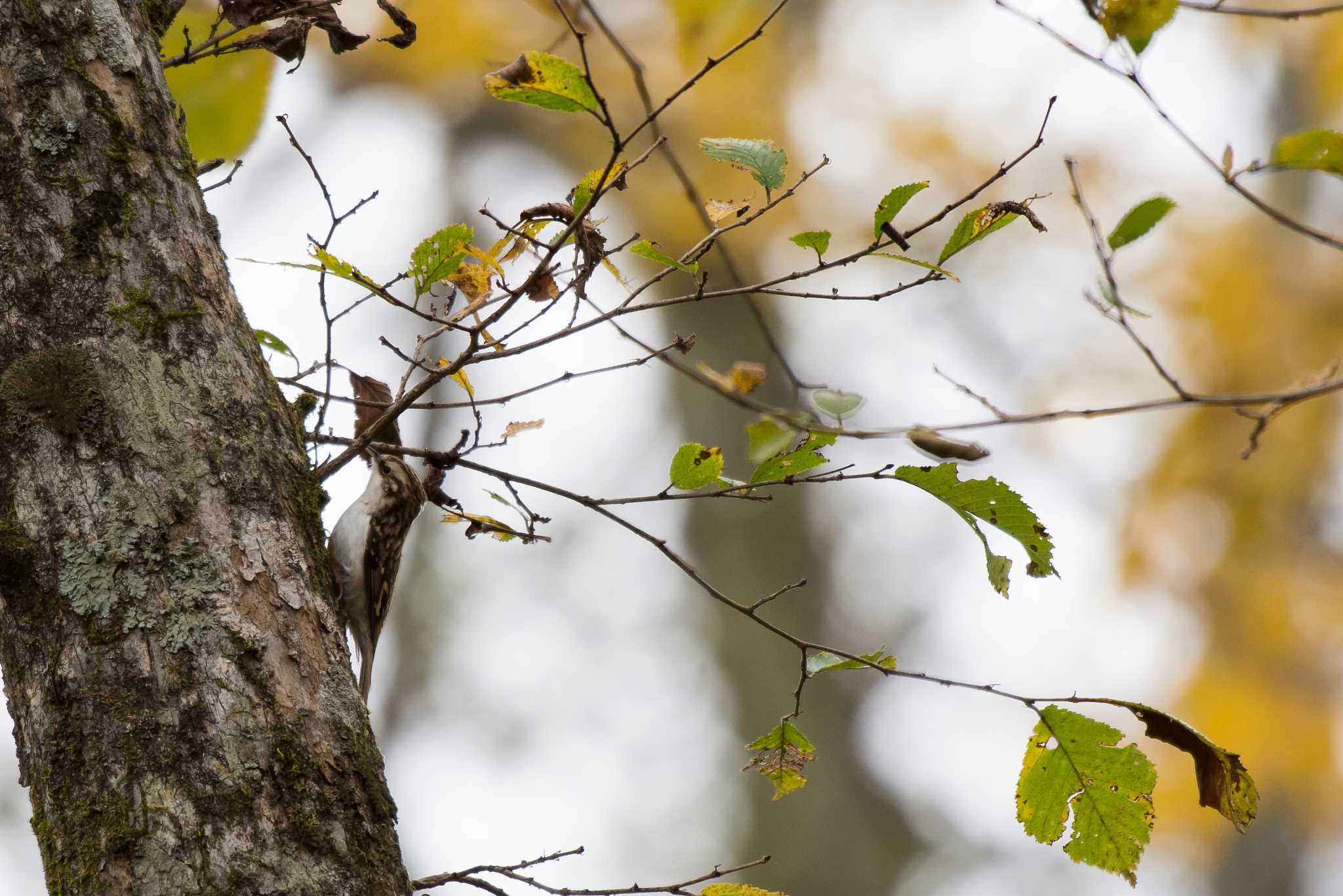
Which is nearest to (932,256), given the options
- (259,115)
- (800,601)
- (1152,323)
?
(1152,323)

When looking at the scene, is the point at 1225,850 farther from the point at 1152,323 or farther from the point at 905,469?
the point at 905,469

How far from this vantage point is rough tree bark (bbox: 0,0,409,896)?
3.89 ft

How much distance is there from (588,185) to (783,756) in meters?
0.94

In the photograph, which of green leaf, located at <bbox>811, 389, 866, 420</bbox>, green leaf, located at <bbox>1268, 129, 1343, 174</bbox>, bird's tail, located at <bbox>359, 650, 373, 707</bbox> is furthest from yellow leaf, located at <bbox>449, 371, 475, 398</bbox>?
green leaf, located at <bbox>1268, 129, 1343, 174</bbox>

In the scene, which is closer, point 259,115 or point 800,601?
point 259,115

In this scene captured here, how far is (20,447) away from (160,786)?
44cm

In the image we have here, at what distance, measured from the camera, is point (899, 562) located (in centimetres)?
712

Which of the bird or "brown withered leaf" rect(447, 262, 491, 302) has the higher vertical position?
the bird

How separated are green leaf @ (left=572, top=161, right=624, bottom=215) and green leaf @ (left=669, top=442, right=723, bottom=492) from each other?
368mm

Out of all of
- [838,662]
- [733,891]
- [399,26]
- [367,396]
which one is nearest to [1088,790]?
[838,662]

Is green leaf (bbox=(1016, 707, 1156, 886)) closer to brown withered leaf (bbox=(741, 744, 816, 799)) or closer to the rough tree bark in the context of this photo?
brown withered leaf (bbox=(741, 744, 816, 799))

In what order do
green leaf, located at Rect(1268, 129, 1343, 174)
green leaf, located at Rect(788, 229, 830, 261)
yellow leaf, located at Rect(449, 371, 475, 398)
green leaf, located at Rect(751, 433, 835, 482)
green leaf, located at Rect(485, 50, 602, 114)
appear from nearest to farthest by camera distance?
1. green leaf, located at Rect(1268, 129, 1343, 174)
2. green leaf, located at Rect(485, 50, 602, 114)
3. green leaf, located at Rect(788, 229, 830, 261)
4. green leaf, located at Rect(751, 433, 835, 482)
5. yellow leaf, located at Rect(449, 371, 475, 398)

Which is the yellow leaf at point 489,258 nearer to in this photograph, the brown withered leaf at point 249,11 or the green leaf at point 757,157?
the green leaf at point 757,157

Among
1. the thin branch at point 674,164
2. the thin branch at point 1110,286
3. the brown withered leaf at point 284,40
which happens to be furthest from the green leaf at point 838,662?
the brown withered leaf at point 284,40
